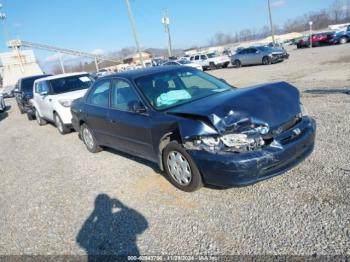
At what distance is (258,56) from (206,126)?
22863 mm

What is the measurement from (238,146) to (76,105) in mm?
4449

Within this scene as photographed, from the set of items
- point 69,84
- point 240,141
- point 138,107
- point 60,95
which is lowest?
point 240,141

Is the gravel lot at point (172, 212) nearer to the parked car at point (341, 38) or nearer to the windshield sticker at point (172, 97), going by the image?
the windshield sticker at point (172, 97)

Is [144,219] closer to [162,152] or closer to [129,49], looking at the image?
[162,152]

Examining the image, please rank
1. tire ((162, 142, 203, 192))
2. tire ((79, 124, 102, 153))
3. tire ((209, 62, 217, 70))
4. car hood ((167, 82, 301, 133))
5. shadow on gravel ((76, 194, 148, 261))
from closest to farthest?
shadow on gravel ((76, 194, 148, 261))
car hood ((167, 82, 301, 133))
tire ((162, 142, 203, 192))
tire ((79, 124, 102, 153))
tire ((209, 62, 217, 70))

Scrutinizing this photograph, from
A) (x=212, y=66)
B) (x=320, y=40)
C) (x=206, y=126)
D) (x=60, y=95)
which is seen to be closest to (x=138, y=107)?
(x=206, y=126)

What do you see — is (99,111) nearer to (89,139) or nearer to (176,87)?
(89,139)

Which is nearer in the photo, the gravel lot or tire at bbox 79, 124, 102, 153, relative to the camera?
the gravel lot

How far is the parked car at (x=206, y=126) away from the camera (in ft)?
11.4

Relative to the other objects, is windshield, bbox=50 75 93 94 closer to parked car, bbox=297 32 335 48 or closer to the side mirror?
the side mirror

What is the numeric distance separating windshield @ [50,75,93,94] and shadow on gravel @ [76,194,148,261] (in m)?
6.14

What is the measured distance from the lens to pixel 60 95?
29.5ft

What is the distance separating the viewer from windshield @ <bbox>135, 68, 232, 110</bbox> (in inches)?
178

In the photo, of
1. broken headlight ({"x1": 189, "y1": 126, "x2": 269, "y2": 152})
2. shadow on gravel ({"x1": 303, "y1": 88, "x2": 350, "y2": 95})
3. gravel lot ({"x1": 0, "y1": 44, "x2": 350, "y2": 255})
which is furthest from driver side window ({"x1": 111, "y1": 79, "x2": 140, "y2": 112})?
shadow on gravel ({"x1": 303, "y1": 88, "x2": 350, "y2": 95})
